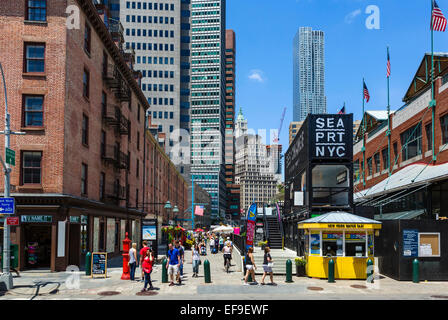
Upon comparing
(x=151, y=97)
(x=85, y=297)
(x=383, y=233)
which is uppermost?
(x=151, y=97)

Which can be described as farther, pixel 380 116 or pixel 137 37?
pixel 137 37

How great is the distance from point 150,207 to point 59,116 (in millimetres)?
37565

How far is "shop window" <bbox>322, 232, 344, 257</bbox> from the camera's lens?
931 inches

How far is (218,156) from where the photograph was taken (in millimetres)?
180875

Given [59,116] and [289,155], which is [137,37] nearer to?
[289,155]

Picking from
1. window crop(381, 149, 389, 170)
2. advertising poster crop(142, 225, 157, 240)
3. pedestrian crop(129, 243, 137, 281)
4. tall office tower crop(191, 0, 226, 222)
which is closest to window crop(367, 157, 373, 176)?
window crop(381, 149, 389, 170)

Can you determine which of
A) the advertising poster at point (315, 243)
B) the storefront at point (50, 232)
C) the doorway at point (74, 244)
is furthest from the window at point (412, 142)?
the doorway at point (74, 244)

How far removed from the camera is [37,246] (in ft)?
86.1

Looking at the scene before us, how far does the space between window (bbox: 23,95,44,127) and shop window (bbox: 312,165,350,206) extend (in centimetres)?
1826

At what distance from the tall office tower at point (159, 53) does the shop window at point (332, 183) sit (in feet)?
317

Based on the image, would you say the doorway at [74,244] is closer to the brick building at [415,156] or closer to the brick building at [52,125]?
the brick building at [52,125]

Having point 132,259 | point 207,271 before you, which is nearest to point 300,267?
point 207,271

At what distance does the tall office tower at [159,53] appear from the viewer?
130 metres
